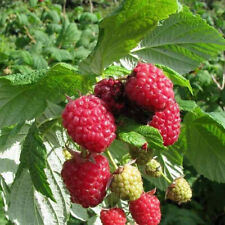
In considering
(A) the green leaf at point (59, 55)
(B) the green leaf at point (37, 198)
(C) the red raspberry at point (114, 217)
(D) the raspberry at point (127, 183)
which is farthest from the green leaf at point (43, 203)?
(A) the green leaf at point (59, 55)

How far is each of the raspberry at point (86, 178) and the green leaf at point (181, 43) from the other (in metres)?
0.37

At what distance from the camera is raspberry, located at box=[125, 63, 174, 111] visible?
2.91 feet

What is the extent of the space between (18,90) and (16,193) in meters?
0.36

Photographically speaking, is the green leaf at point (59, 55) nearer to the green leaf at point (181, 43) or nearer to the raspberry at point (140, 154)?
the green leaf at point (181, 43)

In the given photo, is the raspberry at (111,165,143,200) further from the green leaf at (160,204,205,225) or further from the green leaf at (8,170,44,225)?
the green leaf at (160,204,205,225)

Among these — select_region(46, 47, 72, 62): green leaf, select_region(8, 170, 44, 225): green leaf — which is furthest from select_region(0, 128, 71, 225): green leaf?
select_region(46, 47, 72, 62): green leaf

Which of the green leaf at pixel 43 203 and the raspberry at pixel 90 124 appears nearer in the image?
the raspberry at pixel 90 124

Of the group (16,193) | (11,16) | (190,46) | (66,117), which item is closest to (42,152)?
(66,117)

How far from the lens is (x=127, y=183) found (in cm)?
97

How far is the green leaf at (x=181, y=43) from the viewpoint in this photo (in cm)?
110

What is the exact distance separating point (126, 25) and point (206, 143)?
556 mm

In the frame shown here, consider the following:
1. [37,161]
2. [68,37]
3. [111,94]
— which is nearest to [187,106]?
[111,94]

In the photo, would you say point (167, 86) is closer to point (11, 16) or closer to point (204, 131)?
point (204, 131)

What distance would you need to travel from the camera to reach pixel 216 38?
3.64 ft
